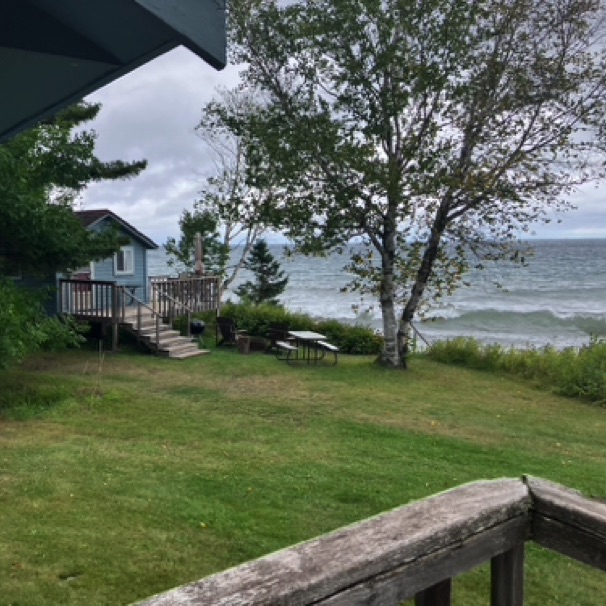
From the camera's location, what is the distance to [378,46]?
16.3 meters

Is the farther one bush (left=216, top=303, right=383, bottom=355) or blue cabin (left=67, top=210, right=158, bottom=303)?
blue cabin (left=67, top=210, right=158, bottom=303)

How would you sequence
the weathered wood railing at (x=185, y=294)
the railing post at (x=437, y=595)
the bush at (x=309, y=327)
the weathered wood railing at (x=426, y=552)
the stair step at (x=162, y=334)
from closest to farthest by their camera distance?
the weathered wood railing at (x=426, y=552) < the railing post at (x=437, y=595) < the stair step at (x=162, y=334) < the weathered wood railing at (x=185, y=294) < the bush at (x=309, y=327)

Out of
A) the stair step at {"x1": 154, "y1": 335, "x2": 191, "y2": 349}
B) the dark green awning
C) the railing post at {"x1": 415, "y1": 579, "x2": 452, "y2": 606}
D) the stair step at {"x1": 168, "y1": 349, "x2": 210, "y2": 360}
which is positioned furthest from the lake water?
the railing post at {"x1": 415, "y1": 579, "x2": 452, "y2": 606}

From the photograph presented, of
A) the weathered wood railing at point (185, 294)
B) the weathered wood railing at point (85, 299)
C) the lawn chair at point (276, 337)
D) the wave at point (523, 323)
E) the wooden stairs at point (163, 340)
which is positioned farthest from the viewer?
the wave at point (523, 323)

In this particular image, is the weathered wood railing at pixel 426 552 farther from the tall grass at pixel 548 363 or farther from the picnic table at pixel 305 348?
the picnic table at pixel 305 348

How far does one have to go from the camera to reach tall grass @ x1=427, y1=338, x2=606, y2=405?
15084 millimetres

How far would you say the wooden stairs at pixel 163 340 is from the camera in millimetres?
18406

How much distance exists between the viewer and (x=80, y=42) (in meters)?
1.47

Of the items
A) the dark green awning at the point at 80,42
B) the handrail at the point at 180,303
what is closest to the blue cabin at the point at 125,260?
the handrail at the point at 180,303

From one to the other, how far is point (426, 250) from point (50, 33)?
17.0 m

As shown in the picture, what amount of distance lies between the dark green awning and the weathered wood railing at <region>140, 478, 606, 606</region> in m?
0.88

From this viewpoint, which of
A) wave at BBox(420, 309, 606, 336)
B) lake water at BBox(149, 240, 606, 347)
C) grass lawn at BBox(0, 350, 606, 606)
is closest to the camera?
grass lawn at BBox(0, 350, 606, 606)

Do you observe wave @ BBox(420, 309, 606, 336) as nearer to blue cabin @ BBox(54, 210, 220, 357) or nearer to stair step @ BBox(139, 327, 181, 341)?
blue cabin @ BBox(54, 210, 220, 357)

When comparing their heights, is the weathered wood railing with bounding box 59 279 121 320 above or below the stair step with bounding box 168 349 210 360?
above
